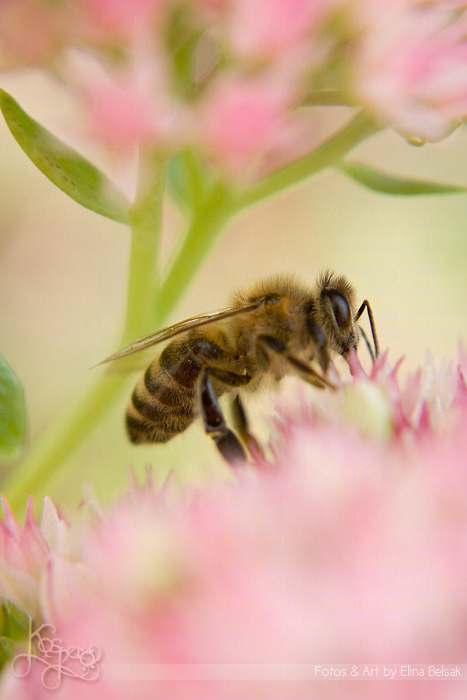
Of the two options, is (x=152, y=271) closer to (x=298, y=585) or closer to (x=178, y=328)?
(x=178, y=328)

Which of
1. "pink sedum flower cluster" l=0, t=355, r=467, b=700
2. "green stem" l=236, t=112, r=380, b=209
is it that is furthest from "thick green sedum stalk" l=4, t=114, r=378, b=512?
"pink sedum flower cluster" l=0, t=355, r=467, b=700

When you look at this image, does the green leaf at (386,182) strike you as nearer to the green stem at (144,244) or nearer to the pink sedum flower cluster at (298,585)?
the green stem at (144,244)

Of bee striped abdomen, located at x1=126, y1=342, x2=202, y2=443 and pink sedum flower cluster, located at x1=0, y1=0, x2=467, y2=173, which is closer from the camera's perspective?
pink sedum flower cluster, located at x1=0, y1=0, x2=467, y2=173

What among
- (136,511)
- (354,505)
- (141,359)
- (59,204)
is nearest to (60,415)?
(141,359)

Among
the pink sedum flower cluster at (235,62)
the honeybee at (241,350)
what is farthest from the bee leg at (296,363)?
the pink sedum flower cluster at (235,62)

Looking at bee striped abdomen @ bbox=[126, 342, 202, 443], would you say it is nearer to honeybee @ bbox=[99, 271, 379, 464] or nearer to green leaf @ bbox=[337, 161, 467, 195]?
honeybee @ bbox=[99, 271, 379, 464]

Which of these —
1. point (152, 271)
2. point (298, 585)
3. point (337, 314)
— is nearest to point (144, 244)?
point (152, 271)

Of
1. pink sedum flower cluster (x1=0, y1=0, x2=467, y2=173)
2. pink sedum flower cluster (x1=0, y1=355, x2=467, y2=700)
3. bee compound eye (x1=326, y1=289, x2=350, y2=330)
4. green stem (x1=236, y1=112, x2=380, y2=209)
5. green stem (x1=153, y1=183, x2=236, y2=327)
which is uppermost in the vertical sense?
pink sedum flower cluster (x1=0, y1=0, x2=467, y2=173)
